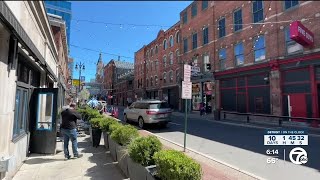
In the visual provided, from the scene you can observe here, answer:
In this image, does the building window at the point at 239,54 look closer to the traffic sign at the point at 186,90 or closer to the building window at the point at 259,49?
the building window at the point at 259,49

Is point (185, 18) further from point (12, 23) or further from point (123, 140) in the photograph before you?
point (12, 23)

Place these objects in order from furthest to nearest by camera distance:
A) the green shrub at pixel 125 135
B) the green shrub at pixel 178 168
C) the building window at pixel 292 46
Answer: the building window at pixel 292 46 → the green shrub at pixel 125 135 → the green shrub at pixel 178 168

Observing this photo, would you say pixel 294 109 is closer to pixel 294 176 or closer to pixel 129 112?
pixel 129 112

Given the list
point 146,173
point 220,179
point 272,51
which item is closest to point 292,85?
point 272,51

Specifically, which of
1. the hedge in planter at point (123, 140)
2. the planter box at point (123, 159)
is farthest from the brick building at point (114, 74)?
the planter box at point (123, 159)

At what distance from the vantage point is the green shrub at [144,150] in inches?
189

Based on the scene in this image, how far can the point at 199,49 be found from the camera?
94.3 ft

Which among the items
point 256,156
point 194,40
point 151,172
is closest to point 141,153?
point 151,172

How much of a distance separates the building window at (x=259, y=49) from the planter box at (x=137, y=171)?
17592 millimetres

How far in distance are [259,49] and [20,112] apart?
1844 centimetres

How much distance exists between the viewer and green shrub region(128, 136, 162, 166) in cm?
479

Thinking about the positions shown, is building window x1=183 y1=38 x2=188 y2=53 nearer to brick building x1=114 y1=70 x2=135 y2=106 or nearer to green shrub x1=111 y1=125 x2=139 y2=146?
brick building x1=114 y1=70 x2=135 y2=106

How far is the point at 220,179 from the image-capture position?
5.59m

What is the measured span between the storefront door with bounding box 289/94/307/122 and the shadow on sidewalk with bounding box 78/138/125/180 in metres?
13.8
